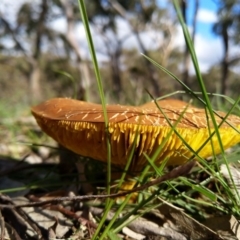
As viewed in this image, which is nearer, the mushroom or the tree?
the mushroom

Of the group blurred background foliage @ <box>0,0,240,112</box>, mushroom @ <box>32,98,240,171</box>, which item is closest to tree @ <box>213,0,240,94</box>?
blurred background foliage @ <box>0,0,240,112</box>

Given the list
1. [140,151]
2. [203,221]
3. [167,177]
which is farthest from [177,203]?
[167,177]

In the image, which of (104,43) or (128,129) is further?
(104,43)

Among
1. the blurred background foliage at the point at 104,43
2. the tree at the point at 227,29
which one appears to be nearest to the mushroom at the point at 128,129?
the blurred background foliage at the point at 104,43

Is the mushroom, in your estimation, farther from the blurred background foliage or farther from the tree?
the tree

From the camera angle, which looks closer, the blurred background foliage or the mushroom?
the mushroom

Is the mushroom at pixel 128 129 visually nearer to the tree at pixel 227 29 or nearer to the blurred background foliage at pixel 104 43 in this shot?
the blurred background foliage at pixel 104 43

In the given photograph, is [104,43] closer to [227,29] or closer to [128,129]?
[227,29]

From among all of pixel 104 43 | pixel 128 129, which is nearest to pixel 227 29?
pixel 104 43
